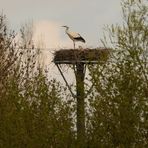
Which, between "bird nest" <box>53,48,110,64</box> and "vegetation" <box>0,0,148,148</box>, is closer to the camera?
"vegetation" <box>0,0,148,148</box>

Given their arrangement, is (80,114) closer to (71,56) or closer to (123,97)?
(123,97)

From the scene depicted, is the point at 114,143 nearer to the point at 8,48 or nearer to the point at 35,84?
the point at 35,84

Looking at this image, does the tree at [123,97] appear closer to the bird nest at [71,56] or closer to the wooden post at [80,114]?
the wooden post at [80,114]

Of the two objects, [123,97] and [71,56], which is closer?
[123,97]

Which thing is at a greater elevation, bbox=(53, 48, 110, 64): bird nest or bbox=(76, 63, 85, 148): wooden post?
bbox=(53, 48, 110, 64): bird nest

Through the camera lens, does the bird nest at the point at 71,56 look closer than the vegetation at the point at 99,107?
No

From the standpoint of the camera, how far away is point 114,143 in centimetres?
1476

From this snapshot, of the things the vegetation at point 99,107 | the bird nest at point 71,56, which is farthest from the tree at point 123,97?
the bird nest at point 71,56

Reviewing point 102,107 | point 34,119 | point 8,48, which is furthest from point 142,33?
point 8,48

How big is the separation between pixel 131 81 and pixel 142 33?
119cm

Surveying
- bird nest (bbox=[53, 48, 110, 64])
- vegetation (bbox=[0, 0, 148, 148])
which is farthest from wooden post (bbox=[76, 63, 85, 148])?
bird nest (bbox=[53, 48, 110, 64])

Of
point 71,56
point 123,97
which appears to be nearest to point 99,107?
point 123,97

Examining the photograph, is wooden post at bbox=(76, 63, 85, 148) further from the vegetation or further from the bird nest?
the bird nest

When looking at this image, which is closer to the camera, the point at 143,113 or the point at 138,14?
the point at 143,113
